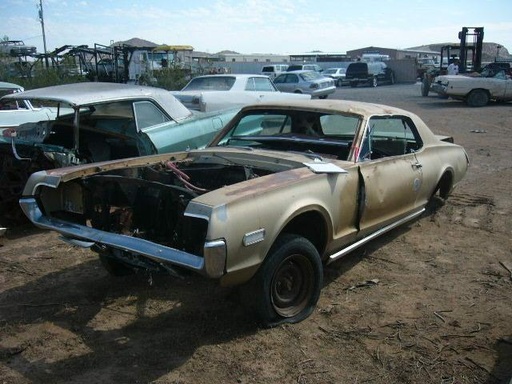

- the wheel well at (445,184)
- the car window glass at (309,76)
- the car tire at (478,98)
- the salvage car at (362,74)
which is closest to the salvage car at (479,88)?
the car tire at (478,98)

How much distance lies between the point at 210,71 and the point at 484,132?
56.4ft

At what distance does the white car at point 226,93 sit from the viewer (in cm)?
1073

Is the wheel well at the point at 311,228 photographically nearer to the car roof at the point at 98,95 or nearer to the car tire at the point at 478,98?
the car roof at the point at 98,95

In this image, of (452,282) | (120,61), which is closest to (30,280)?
(452,282)

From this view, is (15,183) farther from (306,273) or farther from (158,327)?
(306,273)

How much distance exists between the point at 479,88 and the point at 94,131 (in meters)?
17.2

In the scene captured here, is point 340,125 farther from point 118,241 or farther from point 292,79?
point 292,79

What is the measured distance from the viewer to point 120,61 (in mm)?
24469

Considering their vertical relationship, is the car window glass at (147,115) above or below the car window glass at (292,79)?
below

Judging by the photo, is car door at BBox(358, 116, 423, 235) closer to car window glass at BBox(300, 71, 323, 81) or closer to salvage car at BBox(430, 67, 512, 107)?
salvage car at BBox(430, 67, 512, 107)

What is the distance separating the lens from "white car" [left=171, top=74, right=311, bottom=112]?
1073cm

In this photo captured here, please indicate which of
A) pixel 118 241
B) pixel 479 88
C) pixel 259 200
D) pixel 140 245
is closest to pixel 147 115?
pixel 118 241

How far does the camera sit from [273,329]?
11.4 feet

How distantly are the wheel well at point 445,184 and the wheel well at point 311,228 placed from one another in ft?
8.04
